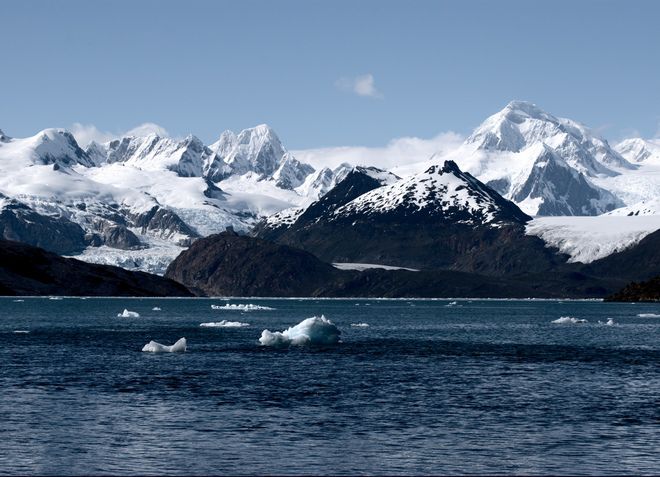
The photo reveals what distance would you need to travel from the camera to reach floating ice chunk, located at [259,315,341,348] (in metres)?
133

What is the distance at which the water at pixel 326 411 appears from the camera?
54.7 m

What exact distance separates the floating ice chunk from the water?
476 centimetres

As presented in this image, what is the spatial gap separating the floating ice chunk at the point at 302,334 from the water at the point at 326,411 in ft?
15.6

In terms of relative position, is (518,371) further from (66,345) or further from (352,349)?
(66,345)

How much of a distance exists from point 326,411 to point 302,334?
204 feet

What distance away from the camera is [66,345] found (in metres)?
138

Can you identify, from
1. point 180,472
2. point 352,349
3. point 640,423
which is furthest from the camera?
point 352,349

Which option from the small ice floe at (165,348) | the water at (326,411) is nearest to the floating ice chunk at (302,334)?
the water at (326,411)

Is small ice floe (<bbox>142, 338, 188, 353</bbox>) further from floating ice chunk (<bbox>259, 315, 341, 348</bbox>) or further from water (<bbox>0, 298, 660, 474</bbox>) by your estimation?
floating ice chunk (<bbox>259, 315, 341, 348</bbox>)

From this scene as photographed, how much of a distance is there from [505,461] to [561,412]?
1889cm

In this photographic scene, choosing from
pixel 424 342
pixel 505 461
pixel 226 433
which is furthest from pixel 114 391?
pixel 424 342

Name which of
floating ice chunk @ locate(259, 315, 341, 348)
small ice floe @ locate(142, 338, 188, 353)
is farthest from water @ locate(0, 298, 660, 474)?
floating ice chunk @ locate(259, 315, 341, 348)

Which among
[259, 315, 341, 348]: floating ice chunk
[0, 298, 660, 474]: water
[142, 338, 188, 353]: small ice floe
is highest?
[259, 315, 341, 348]: floating ice chunk

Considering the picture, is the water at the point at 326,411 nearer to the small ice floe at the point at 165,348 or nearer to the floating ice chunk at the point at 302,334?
the small ice floe at the point at 165,348
